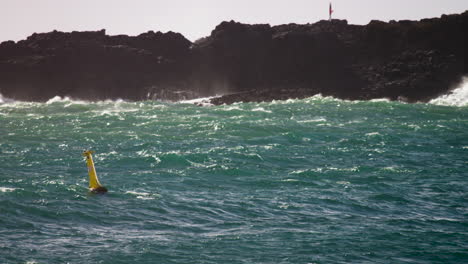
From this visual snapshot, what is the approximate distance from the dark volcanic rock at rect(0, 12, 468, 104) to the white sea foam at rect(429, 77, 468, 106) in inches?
132

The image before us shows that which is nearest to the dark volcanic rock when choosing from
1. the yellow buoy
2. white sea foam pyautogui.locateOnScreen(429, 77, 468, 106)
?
white sea foam pyautogui.locateOnScreen(429, 77, 468, 106)

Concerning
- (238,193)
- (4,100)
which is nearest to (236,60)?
(4,100)

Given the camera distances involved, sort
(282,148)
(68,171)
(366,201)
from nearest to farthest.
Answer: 1. (366,201)
2. (68,171)
3. (282,148)

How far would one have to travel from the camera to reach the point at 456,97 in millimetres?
81188

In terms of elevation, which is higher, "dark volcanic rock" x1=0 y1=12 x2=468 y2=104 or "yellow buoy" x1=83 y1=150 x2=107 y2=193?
"dark volcanic rock" x1=0 y1=12 x2=468 y2=104

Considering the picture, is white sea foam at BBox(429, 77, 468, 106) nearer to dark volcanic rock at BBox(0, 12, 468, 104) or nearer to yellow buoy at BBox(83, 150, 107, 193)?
dark volcanic rock at BBox(0, 12, 468, 104)

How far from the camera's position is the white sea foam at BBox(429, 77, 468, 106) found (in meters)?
77.8

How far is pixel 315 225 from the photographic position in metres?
23.6

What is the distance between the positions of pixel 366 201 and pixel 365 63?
69.7 metres

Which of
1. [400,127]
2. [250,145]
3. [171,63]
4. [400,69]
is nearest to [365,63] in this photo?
[400,69]

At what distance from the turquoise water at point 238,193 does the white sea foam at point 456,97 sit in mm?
24150

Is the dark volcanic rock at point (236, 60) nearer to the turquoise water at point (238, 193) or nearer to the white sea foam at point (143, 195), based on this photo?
the turquoise water at point (238, 193)

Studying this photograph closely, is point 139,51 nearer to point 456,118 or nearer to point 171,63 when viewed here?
point 171,63

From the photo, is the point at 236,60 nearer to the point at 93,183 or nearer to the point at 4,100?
the point at 4,100
